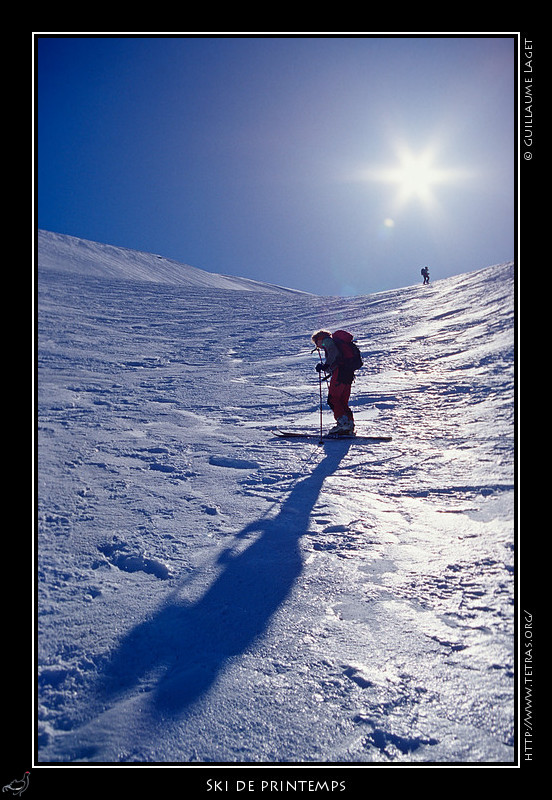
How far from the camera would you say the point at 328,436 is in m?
5.79

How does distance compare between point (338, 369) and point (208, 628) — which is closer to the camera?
point (208, 628)

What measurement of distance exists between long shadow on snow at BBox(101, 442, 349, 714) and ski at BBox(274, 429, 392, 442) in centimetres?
265

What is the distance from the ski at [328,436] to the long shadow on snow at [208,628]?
8.69 feet

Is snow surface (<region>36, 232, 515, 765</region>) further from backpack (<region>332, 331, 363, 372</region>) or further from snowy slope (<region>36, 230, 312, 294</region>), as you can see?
snowy slope (<region>36, 230, 312, 294</region>)

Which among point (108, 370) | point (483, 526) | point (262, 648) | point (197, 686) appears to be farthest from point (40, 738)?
point (108, 370)

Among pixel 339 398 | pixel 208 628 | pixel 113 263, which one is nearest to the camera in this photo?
pixel 208 628

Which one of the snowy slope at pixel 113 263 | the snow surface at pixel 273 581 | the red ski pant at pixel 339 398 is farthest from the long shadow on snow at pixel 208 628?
the snowy slope at pixel 113 263

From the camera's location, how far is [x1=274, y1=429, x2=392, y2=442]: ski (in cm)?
557

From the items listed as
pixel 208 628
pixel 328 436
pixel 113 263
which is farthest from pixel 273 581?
pixel 113 263

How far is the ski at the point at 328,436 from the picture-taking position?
5.57m

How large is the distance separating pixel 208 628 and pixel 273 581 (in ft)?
1.68

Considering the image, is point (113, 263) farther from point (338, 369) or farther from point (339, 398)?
point (339, 398)

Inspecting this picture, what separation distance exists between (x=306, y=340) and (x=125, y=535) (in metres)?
9.96
